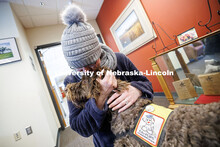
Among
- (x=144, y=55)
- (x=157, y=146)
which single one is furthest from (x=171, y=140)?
(x=144, y=55)

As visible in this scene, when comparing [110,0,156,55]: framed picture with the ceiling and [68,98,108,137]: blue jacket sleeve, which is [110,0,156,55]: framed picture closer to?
the ceiling

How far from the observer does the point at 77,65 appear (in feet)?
1.90

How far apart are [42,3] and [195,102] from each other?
3.53 m

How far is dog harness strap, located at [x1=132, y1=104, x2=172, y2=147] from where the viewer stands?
38 cm

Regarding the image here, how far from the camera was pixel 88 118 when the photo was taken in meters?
0.55

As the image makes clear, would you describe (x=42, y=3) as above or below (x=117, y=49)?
above

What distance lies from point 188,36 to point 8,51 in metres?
2.98

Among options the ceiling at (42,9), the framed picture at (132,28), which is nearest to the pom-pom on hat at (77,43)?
the framed picture at (132,28)

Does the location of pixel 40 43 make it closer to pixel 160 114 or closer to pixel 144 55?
pixel 144 55

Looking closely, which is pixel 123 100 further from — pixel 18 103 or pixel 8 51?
pixel 8 51

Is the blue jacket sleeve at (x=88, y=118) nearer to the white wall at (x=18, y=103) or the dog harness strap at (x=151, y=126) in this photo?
the dog harness strap at (x=151, y=126)

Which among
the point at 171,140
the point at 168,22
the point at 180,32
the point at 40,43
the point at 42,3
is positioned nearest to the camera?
the point at 171,140

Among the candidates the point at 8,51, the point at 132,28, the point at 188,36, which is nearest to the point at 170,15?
the point at 188,36

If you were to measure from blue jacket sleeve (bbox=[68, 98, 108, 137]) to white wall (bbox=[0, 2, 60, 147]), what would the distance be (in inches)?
Result: 65.1
